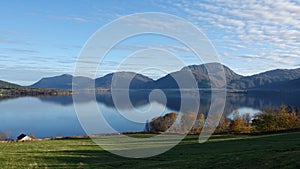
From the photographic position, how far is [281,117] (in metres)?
70.7

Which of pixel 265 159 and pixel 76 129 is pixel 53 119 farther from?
pixel 265 159

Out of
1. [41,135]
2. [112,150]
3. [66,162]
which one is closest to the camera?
[66,162]

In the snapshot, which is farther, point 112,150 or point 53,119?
point 53,119

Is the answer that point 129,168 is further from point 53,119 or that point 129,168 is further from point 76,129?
point 53,119

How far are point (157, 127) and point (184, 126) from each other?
966 centimetres

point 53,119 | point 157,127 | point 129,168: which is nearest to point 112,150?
point 129,168

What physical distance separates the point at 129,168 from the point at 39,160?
6727mm

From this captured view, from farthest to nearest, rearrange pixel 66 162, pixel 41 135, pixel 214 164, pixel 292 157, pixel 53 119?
pixel 53 119
pixel 41 135
pixel 66 162
pixel 214 164
pixel 292 157

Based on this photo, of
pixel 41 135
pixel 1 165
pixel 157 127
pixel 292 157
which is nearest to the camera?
pixel 292 157

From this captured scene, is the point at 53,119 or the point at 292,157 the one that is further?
the point at 53,119

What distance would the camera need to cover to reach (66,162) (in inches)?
750

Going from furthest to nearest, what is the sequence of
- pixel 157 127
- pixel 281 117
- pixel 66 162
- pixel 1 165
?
pixel 157 127 → pixel 281 117 → pixel 66 162 → pixel 1 165

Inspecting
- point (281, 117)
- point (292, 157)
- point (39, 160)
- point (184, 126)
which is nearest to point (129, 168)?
point (39, 160)

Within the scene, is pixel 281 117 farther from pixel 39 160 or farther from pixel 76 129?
pixel 39 160
